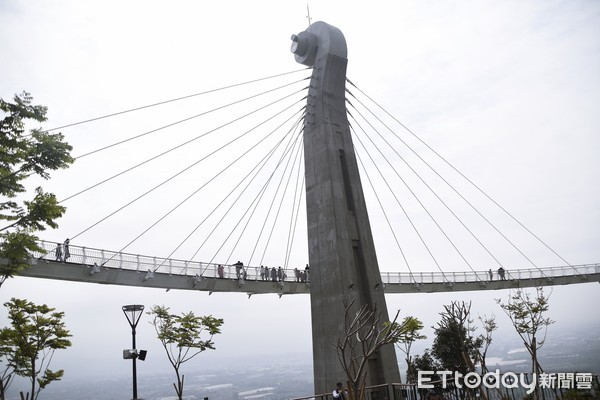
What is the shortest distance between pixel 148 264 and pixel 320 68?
15.0 m

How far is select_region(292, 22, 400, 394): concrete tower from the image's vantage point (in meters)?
18.8

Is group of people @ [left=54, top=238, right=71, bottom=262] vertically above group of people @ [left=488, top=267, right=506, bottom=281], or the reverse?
group of people @ [left=54, top=238, right=71, bottom=262]

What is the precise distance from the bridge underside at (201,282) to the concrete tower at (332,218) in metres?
3.15

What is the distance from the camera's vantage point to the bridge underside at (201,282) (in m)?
19.2

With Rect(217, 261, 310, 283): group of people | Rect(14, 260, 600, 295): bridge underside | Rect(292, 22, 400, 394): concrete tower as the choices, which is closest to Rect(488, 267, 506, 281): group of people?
Rect(14, 260, 600, 295): bridge underside

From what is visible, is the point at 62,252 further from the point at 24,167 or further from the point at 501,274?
the point at 501,274

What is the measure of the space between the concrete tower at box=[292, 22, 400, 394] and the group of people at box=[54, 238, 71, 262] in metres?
12.0

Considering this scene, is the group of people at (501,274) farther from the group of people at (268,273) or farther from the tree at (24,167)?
the tree at (24,167)

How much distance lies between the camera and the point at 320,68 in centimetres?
2331

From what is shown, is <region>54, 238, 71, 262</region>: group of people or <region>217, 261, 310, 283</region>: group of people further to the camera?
<region>217, 261, 310, 283</region>: group of people

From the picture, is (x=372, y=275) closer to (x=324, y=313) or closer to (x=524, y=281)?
(x=324, y=313)

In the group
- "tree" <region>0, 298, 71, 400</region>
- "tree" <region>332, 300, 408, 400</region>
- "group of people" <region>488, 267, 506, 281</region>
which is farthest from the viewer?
"group of people" <region>488, 267, 506, 281</region>

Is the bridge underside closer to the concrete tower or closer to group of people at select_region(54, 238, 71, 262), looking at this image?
group of people at select_region(54, 238, 71, 262)

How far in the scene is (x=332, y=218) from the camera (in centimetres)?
2023
